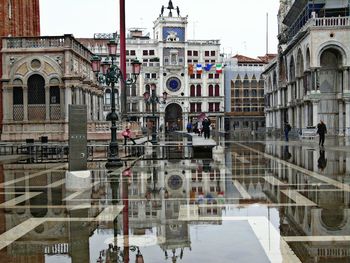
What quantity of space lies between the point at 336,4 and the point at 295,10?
8339 mm

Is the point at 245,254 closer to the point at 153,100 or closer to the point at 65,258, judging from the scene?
the point at 65,258

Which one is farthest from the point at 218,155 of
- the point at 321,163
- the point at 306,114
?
the point at 306,114

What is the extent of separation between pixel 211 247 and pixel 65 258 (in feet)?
7.25

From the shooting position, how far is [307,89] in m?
51.6

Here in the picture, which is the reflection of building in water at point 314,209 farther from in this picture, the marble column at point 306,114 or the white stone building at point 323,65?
the marble column at point 306,114

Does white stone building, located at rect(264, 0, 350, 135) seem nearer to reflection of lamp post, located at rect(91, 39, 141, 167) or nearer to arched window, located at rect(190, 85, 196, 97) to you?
reflection of lamp post, located at rect(91, 39, 141, 167)

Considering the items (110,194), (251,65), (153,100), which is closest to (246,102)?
(251,65)

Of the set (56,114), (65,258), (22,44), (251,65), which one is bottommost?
(65,258)

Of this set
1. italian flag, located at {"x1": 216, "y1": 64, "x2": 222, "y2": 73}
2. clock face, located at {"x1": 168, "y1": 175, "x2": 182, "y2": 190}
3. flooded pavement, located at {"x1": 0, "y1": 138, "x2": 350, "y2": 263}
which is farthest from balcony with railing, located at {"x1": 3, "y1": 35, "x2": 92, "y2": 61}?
italian flag, located at {"x1": 216, "y1": 64, "x2": 222, "y2": 73}

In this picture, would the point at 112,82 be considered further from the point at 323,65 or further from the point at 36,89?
the point at 323,65

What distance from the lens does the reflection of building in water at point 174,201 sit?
881 centimetres

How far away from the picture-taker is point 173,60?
316 ft

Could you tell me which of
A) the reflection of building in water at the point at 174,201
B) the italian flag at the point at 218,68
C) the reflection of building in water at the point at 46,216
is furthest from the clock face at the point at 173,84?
the reflection of building in water at the point at 46,216

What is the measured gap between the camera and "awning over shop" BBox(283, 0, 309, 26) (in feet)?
186
